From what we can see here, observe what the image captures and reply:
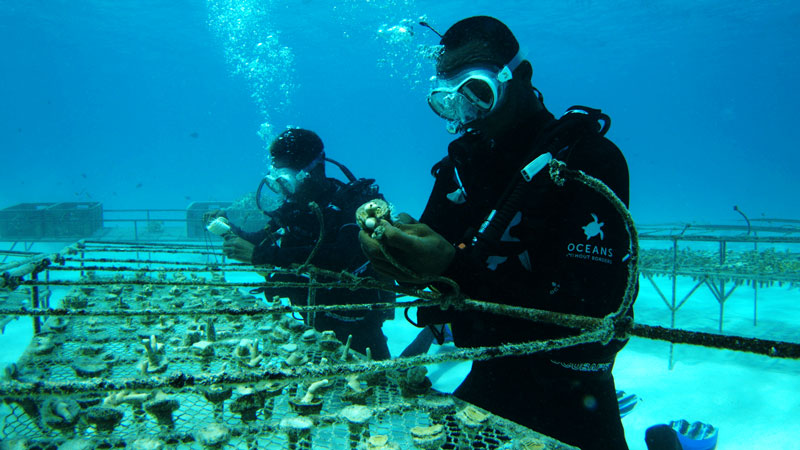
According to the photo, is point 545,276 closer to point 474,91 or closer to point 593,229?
point 593,229

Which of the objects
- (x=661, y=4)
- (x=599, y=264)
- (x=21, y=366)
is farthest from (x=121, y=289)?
(x=661, y=4)

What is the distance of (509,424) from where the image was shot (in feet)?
5.71

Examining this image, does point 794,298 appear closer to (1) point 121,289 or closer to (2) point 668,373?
(2) point 668,373

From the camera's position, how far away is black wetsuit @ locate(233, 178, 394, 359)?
4.48 meters

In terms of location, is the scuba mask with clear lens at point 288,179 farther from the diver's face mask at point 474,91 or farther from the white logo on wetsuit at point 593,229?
the white logo on wetsuit at point 593,229

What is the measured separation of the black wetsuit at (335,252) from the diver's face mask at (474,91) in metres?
2.36

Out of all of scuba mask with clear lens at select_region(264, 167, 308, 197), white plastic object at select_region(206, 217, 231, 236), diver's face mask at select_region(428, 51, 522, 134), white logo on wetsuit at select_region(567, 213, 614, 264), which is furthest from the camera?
scuba mask with clear lens at select_region(264, 167, 308, 197)

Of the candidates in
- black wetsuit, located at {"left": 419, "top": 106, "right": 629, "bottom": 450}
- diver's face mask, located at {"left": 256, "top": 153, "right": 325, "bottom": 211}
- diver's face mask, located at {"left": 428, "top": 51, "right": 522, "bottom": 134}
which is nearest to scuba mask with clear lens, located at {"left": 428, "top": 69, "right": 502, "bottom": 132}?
diver's face mask, located at {"left": 428, "top": 51, "right": 522, "bottom": 134}

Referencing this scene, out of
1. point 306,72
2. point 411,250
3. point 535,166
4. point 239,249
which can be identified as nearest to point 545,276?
point 535,166

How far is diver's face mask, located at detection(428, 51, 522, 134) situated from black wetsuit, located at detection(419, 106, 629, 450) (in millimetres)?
165

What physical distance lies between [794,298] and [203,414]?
661 inches

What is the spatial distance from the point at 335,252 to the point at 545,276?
9.51 feet

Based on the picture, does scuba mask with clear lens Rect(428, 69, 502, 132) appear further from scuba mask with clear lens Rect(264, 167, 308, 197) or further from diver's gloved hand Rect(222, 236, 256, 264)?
diver's gloved hand Rect(222, 236, 256, 264)

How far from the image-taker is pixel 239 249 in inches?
178
